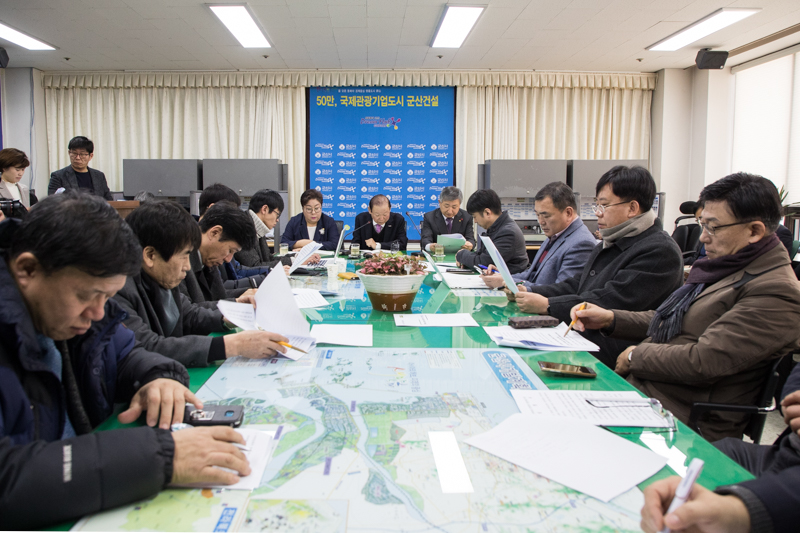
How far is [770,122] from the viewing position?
5633mm

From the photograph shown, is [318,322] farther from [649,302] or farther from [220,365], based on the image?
[649,302]

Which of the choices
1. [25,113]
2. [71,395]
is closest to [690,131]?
[71,395]

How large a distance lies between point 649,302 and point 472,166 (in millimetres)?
4787

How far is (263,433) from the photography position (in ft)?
3.01

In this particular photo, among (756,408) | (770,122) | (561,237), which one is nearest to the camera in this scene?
(756,408)

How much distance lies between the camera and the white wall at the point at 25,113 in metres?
6.15

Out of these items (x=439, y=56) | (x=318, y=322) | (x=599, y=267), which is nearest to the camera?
(x=318, y=322)

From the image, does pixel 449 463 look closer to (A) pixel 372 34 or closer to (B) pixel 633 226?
Result: (B) pixel 633 226

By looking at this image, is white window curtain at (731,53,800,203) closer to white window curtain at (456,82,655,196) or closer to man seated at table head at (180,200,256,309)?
white window curtain at (456,82,655,196)

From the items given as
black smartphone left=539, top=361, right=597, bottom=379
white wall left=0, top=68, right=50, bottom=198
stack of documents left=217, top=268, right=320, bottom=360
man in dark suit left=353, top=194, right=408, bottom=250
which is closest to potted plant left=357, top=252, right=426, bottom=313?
stack of documents left=217, top=268, right=320, bottom=360

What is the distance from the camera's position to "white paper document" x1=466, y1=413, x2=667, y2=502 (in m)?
0.79

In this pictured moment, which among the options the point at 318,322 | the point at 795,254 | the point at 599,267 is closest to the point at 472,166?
the point at 795,254

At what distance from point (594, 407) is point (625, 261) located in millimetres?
1192

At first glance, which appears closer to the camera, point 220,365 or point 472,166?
point 220,365
